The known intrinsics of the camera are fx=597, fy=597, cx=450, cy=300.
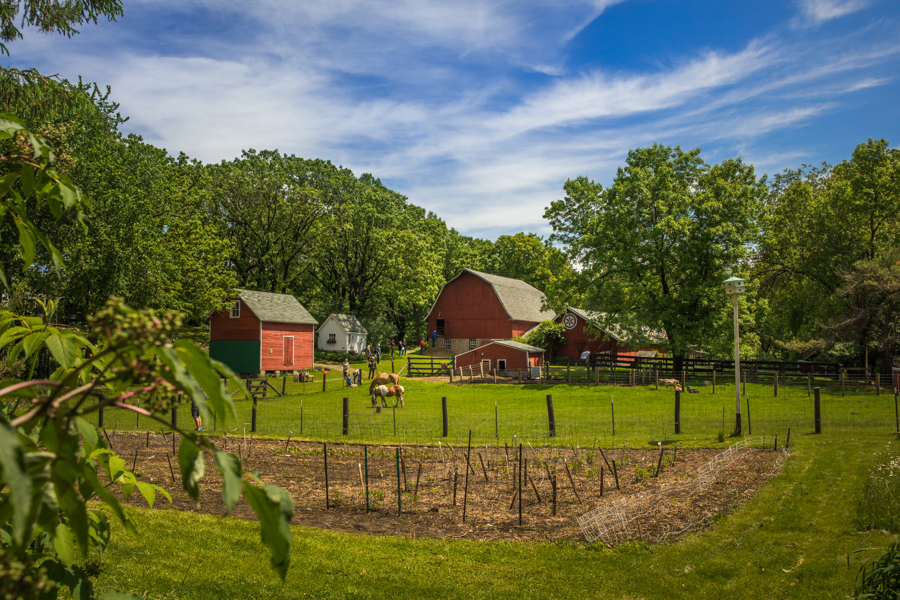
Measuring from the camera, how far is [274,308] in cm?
4219

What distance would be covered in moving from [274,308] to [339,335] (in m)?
12.4

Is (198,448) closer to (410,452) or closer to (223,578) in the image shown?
(223,578)

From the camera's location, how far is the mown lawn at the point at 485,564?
660 cm

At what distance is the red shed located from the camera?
135 ft

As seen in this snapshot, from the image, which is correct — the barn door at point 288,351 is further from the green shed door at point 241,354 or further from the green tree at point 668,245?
the green tree at point 668,245

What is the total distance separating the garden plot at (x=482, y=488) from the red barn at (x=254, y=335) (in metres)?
23.9

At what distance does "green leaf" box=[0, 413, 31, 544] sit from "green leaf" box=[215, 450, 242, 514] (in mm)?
311

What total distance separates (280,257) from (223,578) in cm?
4921

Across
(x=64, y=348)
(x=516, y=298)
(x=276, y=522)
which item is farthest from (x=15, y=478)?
(x=516, y=298)

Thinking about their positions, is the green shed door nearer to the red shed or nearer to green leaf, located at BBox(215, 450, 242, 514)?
the red shed

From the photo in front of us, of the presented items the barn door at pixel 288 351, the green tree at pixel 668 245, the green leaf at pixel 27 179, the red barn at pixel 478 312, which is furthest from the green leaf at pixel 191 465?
the red barn at pixel 478 312

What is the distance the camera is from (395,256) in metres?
53.8

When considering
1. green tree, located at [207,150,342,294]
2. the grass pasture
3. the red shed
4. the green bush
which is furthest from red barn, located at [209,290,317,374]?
the green bush

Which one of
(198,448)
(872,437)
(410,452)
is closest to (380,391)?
(410,452)
